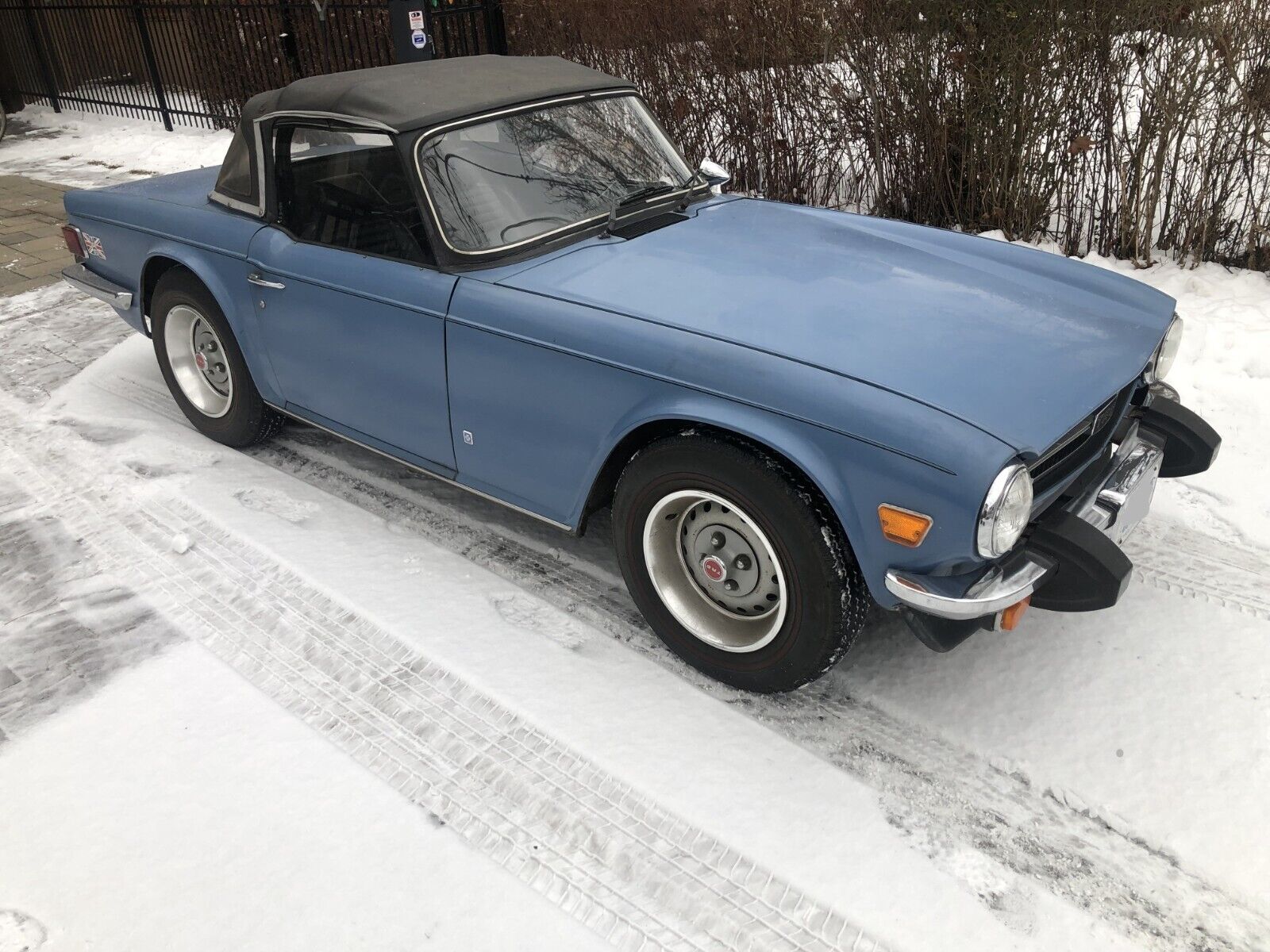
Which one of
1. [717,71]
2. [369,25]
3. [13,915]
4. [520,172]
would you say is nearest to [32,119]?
[369,25]

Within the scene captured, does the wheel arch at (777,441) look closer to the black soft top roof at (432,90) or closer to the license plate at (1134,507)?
Answer: the license plate at (1134,507)

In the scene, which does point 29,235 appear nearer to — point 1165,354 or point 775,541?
point 775,541

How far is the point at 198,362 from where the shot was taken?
448 cm

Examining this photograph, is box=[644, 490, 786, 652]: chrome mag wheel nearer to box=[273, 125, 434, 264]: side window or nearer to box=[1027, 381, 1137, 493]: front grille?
box=[1027, 381, 1137, 493]: front grille

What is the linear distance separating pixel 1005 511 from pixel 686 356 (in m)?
0.92

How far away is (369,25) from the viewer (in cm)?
998

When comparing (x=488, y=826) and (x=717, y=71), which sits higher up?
(x=717, y=71)

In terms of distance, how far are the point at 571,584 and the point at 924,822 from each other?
4.82ft

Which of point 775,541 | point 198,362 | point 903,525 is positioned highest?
point 903,525

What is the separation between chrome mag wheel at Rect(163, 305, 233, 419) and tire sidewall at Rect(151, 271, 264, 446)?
2cm

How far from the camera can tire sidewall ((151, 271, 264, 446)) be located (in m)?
4.16

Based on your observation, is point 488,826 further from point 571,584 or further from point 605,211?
point 605,211

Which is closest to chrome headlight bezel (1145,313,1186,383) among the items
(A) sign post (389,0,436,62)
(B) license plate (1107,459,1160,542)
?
(B) license plate (1107,459,1160,542)

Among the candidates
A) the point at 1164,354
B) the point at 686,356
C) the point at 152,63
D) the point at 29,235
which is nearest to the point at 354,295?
the point at 686,356
